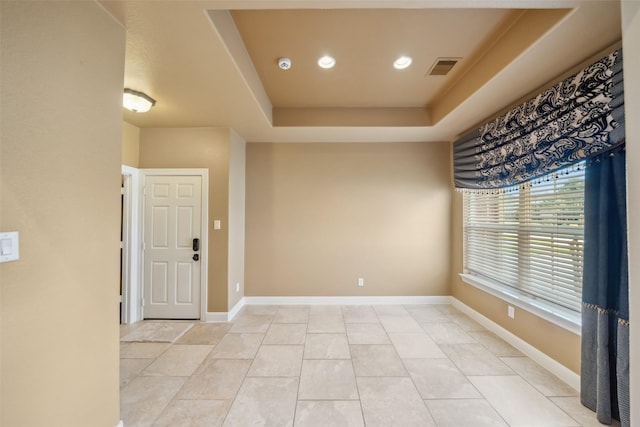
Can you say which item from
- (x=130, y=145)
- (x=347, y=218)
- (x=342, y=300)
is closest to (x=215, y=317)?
(x=342, y=300)

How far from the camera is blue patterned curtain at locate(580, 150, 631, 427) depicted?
1.71 meters

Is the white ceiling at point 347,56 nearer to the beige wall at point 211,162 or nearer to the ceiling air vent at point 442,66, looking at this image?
the ceiling air vent at point 442,66

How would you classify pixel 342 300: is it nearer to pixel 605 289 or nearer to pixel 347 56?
pixel 605 289

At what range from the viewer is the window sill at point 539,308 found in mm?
2131

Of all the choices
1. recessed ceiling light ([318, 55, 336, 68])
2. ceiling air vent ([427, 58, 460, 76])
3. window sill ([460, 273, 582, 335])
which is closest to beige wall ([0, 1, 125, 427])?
recessed ceiling light ([318, 55, 336, 68])

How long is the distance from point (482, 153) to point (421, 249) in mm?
1682

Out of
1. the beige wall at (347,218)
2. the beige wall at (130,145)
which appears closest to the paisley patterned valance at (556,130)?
the beige wall at (347,218)

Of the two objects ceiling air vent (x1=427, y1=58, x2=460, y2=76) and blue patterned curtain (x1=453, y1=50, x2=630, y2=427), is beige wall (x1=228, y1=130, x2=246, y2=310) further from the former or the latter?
blue patterned curtain (x1=453, y1=50, x2=630, y2=427)

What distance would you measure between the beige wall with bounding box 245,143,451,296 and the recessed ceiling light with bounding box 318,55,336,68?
1621mm

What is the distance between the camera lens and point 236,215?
12.3 feet

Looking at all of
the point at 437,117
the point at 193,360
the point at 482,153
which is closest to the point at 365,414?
the point at 193,360

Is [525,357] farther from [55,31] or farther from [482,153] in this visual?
[55,31]

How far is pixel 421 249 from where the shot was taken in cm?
409

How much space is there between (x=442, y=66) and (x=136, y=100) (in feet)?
10.0
